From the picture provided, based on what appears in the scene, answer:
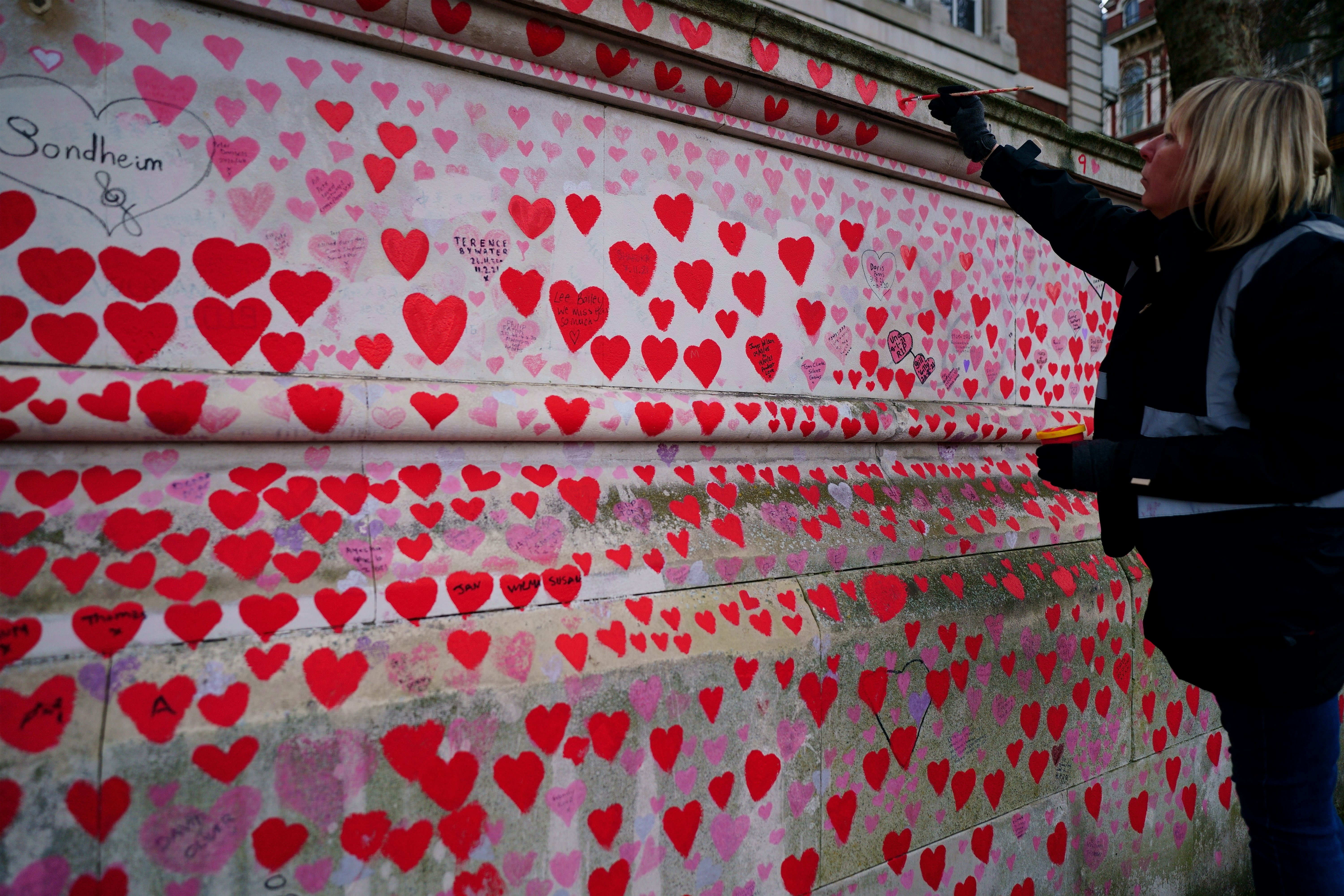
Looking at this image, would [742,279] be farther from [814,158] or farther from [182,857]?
[182,857]

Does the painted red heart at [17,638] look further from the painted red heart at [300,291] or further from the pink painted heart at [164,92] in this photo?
the pink painted heart at [164,92]

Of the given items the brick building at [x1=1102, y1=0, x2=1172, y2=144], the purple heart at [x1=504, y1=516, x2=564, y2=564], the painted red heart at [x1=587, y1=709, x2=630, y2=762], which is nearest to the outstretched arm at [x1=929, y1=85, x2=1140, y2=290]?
the purple heart at [x1=504, y1=516, x2=564, y2=564]

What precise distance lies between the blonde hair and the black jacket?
4cm

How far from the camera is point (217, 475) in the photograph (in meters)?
1.50

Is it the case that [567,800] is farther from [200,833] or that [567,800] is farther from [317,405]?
[317,405]

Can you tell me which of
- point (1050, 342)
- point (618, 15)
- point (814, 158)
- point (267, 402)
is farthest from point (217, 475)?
point (1050, 342)

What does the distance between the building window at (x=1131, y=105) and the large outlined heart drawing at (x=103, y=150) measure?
4055 centimetres

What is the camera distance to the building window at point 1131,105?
34906mm

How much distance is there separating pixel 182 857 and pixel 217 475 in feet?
2.13

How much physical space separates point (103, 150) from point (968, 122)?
2127 millimetres

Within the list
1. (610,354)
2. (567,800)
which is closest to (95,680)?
(567,800)

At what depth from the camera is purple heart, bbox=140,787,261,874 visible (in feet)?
4.17

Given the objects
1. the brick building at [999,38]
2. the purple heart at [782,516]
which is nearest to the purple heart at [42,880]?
the purple heart at [782,516]

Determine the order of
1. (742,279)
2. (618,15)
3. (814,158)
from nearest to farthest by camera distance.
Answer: (618,15) < (742,279) < (814,158)
